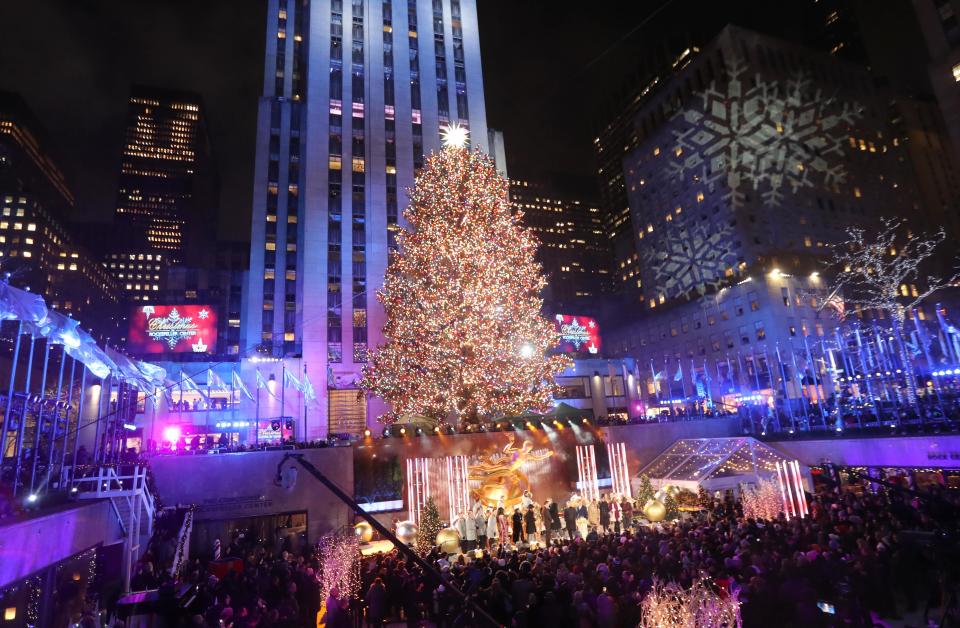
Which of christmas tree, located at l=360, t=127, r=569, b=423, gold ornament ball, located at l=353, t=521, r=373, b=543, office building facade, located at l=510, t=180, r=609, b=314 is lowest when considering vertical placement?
gold ornament ball, located at l=353, t=521, r=373, b=543

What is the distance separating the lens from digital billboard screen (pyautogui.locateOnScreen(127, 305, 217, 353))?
3906 centimetres

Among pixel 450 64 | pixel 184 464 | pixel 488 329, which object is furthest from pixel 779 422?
pixel 450 64

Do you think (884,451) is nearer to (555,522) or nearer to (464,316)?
(555,522)

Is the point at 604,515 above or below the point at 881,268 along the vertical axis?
below

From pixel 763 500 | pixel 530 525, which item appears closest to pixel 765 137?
pixel 763 500

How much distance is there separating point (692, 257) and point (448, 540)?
188 feet

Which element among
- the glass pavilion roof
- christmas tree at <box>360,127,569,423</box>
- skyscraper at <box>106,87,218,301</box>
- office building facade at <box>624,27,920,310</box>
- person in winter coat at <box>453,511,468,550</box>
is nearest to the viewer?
person in winter coat at <box>453,511,468,550</box>

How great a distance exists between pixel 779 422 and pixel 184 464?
88.2 ft

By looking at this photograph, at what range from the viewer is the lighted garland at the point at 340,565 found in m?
14.0

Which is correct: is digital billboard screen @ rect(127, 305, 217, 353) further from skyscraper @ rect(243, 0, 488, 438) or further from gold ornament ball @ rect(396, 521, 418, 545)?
gold ornament ball @ rect(396, 521, 418, 545)

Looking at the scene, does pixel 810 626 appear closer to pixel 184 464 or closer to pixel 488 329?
pixel 488 329

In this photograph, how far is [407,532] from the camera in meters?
18.8

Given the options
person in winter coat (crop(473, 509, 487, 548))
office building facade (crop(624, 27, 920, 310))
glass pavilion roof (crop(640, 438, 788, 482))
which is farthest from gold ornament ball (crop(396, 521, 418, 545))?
office building facade (crop(624, 27, 920, 310))

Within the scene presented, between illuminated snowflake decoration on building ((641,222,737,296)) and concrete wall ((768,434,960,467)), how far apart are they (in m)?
38.3
